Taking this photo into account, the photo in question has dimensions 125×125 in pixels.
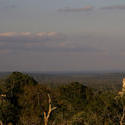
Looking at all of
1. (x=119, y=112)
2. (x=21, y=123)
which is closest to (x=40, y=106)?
(x=21, y=123)

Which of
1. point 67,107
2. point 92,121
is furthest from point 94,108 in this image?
point 92,121

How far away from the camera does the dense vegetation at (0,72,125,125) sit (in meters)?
41.3

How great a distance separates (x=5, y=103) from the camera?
43812 millimetres

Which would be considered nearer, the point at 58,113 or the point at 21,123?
the point at 21,123

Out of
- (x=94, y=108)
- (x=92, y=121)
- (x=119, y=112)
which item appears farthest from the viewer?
(x=94, y=108)

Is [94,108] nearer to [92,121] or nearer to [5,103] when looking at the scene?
[92,121]

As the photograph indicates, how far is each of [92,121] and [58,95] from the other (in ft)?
45.4

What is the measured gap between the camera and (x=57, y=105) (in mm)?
49000

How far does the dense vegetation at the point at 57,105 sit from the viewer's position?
4131 centimetres

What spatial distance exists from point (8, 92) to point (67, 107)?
911 cm

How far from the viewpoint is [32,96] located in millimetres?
50125

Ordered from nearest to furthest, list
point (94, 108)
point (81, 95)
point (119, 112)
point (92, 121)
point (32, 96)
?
point (92, 121) < point (119, 112) < point (94, 108) < point (32, 96) < point (81, 95)

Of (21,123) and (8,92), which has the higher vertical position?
(8,92)

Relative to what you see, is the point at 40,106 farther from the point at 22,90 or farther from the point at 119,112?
the point at 119,112
